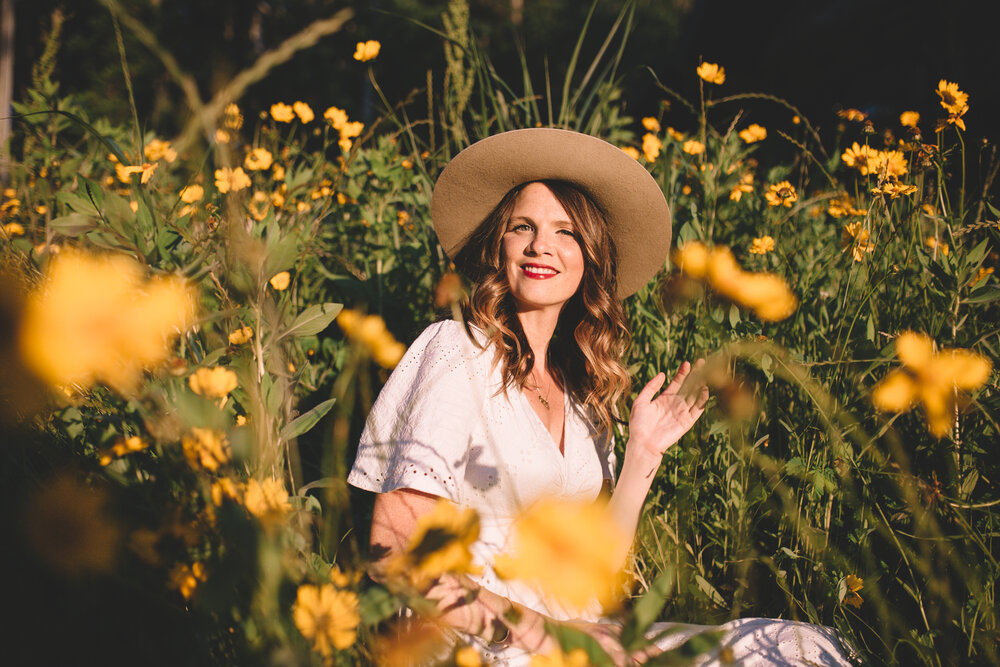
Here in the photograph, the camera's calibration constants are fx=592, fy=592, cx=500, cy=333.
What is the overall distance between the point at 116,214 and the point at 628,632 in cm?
86

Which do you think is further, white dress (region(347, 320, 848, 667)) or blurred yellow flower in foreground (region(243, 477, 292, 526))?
white dress (region(347, 320, 848, 667))

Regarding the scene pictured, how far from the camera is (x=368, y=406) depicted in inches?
26.1

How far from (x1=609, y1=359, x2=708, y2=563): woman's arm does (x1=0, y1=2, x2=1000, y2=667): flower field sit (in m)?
0.08

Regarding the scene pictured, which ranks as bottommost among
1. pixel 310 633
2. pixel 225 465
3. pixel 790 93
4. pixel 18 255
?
pixel 310 633

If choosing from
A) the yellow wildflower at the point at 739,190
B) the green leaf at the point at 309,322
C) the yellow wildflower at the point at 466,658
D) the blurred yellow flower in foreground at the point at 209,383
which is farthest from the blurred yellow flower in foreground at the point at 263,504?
the yellow wildflower at the point at 739,190

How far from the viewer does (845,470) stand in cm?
112

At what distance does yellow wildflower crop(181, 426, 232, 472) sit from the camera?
547 millimetres

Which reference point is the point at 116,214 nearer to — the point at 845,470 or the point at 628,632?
the point at 628,632

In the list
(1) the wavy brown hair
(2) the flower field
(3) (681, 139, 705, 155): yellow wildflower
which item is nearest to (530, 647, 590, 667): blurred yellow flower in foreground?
(2) the flower field

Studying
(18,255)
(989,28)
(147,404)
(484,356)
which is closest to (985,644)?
(484,356)

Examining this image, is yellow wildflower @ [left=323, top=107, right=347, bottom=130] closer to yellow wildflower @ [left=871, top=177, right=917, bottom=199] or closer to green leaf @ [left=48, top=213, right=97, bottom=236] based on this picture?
green leaf @ [left=48, top=213, right=97, bottom=236]

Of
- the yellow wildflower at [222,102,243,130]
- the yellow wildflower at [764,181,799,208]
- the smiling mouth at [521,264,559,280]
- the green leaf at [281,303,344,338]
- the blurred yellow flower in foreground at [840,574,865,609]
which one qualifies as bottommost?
the blurred yellow flower in foreground at [840,574,865,609]

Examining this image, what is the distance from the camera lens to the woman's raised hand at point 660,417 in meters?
1.33

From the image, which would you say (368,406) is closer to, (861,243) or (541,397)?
(541,397)
